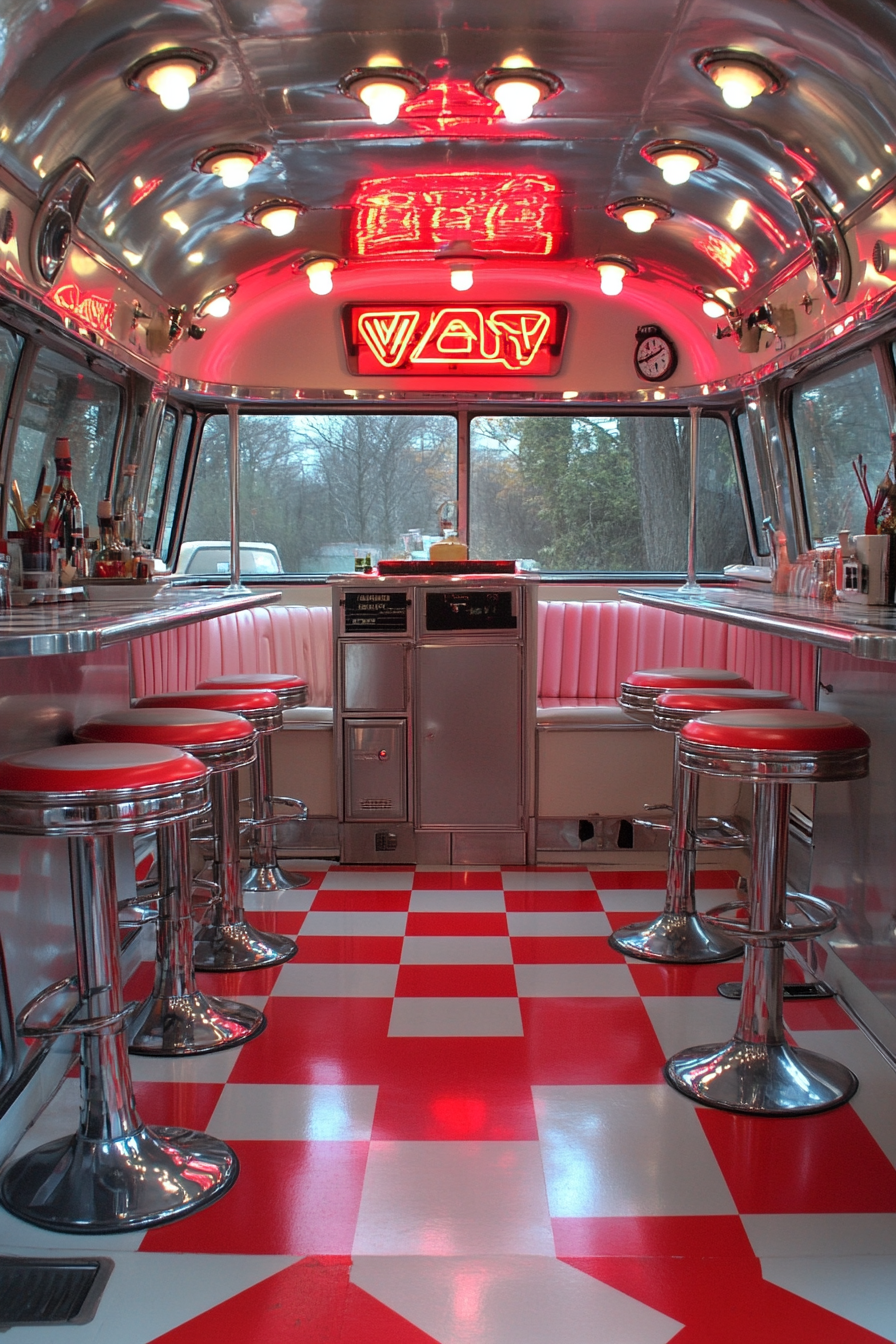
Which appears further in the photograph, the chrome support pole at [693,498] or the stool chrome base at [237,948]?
the chrome support pole at [693,498]

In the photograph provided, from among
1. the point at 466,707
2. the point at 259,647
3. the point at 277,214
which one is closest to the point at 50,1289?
the point at 466,707

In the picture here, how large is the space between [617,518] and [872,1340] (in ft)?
15.1

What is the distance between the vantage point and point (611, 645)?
555 centimetres

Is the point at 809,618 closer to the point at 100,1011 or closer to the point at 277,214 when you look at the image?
the point at 100,1011

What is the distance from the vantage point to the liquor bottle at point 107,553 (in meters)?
3.73

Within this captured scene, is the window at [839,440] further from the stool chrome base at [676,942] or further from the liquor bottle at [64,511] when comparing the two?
the liquor bottle at [64,511]

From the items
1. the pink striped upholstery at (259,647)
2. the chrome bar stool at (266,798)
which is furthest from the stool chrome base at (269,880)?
the pink striped upholstery at (259,647)

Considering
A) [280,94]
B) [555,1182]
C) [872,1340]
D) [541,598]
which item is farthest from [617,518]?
[872,1340]

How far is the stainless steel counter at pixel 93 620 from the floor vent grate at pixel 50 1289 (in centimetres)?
109

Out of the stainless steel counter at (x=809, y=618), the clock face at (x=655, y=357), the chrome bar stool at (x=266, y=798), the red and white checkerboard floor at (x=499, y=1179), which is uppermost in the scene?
the clock face at (x=655, y=357)

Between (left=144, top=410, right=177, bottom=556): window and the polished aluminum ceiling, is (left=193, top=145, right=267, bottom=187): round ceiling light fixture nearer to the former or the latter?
the polished aluminum ceiling

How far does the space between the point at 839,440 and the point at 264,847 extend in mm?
2851

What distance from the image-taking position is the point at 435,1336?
74.1 inches

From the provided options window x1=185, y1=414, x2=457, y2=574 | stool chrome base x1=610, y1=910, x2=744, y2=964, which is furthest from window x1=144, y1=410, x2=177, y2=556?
stool chrome base x1=610, y1=910, x2=744, y2=964
